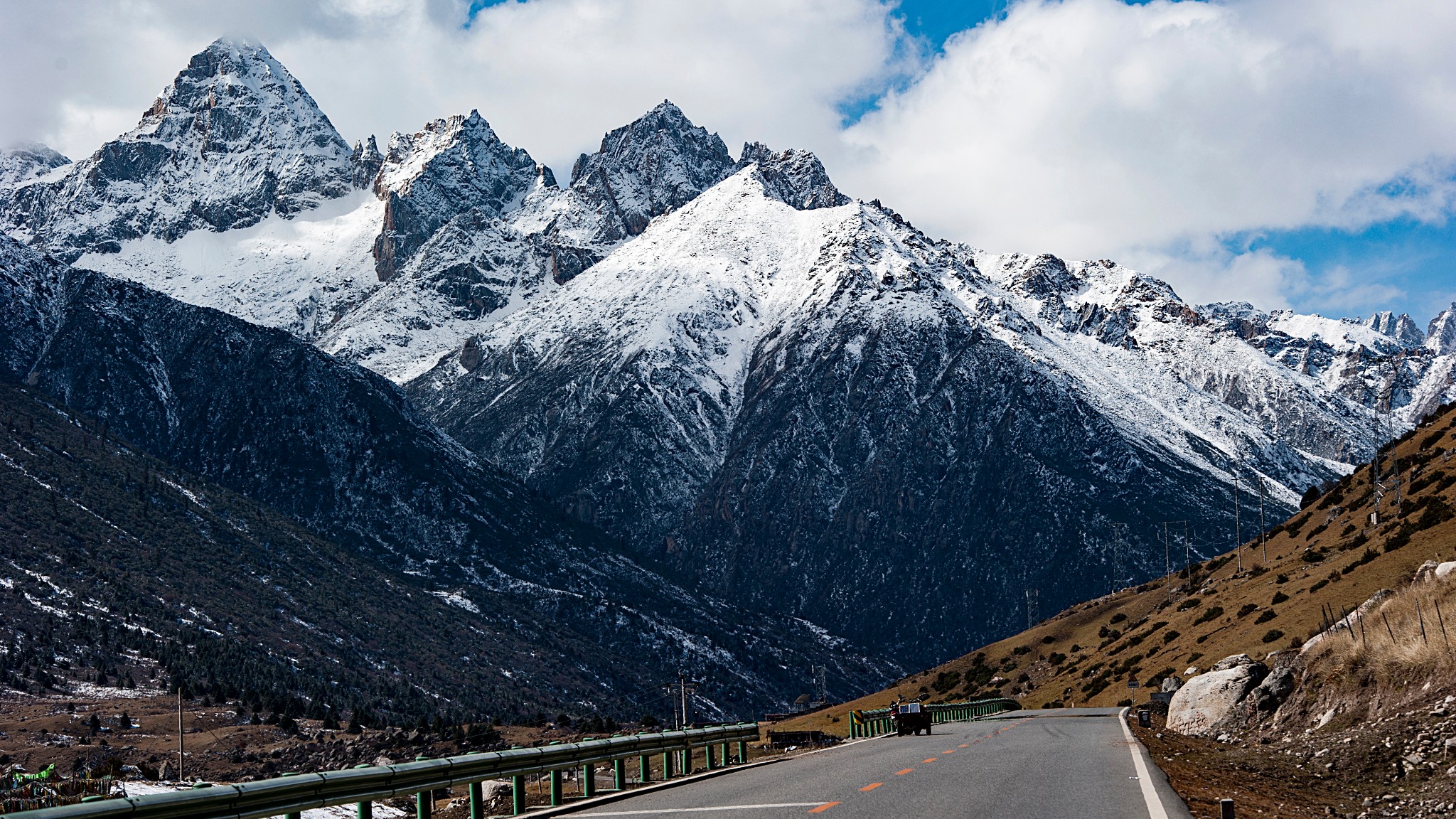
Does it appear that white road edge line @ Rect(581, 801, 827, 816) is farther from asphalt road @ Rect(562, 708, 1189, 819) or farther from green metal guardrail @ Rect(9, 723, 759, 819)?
green metal guardrail @ Rect(9, 723, 759, 819)

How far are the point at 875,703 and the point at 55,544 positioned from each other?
13033cm

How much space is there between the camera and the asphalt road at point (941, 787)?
21.1 m

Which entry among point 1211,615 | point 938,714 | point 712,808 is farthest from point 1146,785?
point 1211,615

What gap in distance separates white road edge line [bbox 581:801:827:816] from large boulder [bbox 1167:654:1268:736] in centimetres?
2136

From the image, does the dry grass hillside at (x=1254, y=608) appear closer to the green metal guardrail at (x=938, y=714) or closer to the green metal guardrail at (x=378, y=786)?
the green metal guardrail at (x=938, y=714)

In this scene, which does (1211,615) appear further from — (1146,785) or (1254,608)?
(1146,785)

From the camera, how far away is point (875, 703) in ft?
425

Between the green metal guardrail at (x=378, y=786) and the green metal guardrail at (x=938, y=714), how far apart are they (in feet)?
77.0

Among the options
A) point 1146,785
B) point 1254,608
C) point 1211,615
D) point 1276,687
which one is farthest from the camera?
point 1211,615

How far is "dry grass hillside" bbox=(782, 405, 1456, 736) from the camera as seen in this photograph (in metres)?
62.7

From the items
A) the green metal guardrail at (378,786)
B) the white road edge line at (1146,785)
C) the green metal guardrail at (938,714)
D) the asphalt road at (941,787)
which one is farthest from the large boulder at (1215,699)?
the green metal guardrail at (378,786)

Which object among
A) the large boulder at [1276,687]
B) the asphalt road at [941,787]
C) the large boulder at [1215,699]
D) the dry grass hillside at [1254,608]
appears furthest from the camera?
the dry grass hillside at [1254,608]

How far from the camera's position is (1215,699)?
41188mm

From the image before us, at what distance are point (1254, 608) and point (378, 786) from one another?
228ft
